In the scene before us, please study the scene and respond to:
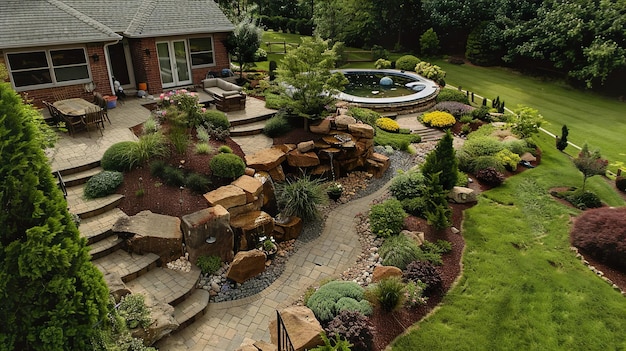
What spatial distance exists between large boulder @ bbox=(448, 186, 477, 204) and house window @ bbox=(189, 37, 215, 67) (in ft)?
43.0

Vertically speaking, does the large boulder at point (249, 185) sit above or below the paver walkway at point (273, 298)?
above

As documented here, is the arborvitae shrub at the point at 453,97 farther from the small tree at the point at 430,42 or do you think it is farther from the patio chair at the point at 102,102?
the patio chair at the point at 102,102

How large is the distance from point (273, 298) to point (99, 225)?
14.6ft

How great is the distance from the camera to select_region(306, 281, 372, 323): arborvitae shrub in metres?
7.86

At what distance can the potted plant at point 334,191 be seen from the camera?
12.7 meters

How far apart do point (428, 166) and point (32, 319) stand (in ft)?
31.8

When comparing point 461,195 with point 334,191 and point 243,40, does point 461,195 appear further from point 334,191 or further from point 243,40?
point 243,40

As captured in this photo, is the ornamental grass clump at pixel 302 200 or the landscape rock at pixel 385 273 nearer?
the landscape rock at pixel 385 273

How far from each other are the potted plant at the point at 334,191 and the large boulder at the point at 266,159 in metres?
1.78

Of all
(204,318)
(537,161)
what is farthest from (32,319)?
(537,161)

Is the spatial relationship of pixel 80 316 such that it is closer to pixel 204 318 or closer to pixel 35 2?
pixel 204 318

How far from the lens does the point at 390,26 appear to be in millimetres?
35531

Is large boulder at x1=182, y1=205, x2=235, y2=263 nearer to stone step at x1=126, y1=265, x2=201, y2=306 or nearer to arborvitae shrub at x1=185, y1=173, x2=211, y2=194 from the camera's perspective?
stone step at x1=126, y1=265, x2=201, y2=306

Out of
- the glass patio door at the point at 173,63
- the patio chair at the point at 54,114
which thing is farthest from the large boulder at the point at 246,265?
the glass patio door at the point at 173,63
